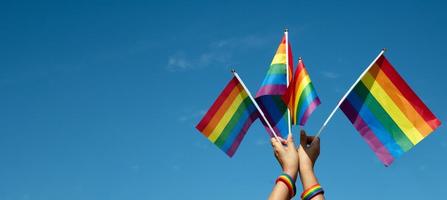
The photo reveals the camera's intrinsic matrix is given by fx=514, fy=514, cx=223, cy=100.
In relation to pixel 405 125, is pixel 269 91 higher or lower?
higher

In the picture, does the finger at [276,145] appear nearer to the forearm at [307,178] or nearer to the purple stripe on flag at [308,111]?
the forearm at [307,178]

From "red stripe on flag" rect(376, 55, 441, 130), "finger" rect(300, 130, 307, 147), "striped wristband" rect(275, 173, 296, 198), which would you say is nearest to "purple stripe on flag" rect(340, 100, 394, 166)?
"red stripe on flag" rect(376, 55, 441, 130)

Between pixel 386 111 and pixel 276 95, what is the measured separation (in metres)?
1.43

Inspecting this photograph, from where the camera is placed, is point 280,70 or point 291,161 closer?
point 291,161

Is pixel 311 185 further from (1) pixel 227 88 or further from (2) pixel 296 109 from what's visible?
(1) pixel 227 88

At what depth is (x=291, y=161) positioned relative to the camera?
5.36 meters

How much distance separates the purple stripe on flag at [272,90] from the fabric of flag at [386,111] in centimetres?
80

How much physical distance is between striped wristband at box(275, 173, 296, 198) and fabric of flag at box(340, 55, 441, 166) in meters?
1.97

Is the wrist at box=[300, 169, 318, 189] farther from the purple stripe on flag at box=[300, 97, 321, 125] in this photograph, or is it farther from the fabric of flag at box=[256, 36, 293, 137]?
the fabric of flag at box=[256, 36, 293, 137]

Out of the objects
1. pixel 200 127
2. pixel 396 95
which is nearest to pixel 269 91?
pixel 200 127

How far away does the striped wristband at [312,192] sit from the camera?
4.91 m

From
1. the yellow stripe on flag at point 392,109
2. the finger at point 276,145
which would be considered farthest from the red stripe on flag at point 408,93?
the finger at point 276,145

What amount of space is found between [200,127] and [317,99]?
1679mm

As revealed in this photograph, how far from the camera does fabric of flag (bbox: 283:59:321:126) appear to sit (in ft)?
20.8
